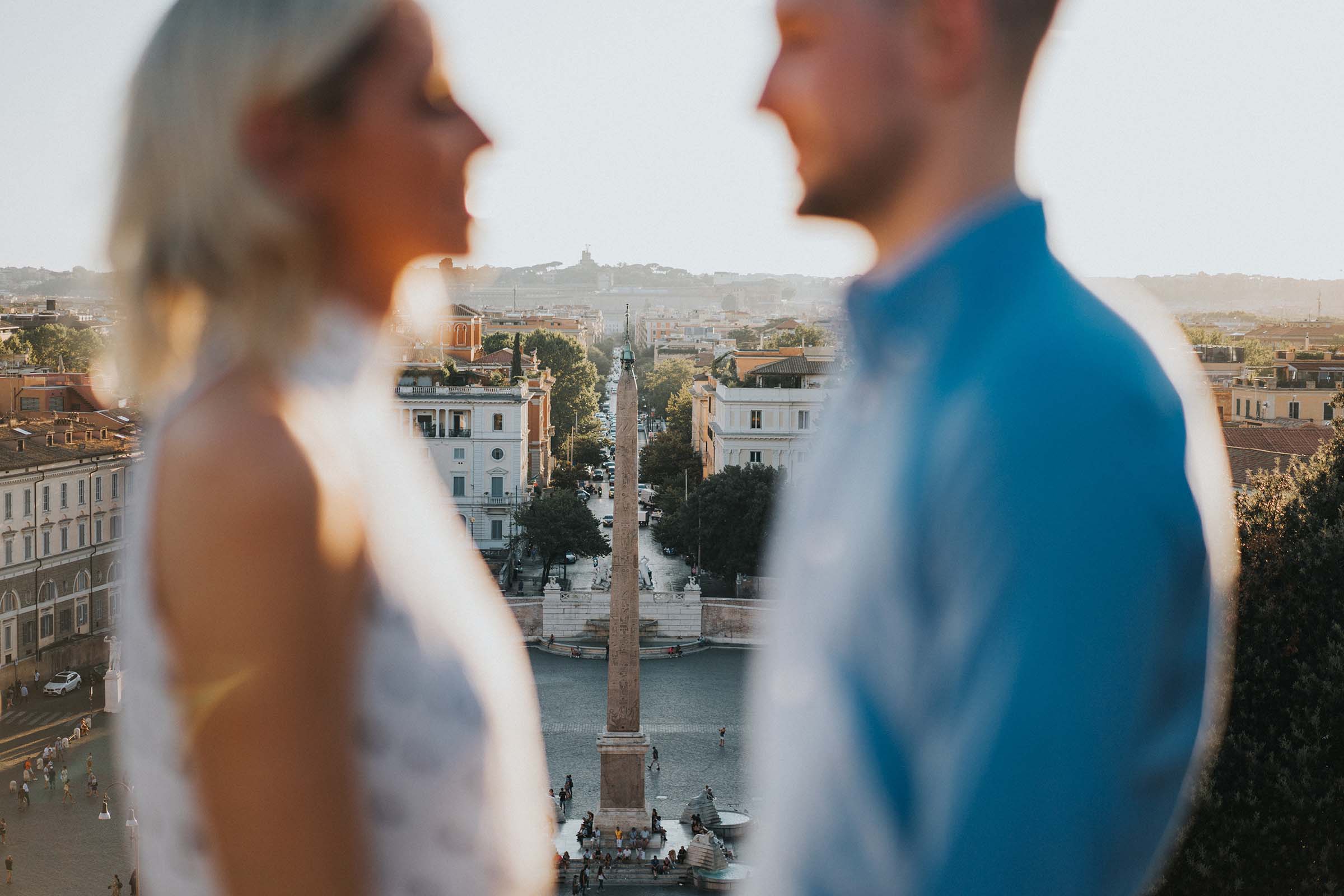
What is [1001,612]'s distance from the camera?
0.84 meters

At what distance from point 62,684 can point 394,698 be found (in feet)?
78.3

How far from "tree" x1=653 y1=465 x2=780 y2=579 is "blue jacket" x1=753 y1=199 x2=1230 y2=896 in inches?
1076

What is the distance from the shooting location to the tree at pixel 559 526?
102 feet

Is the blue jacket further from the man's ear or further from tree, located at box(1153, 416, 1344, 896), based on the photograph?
tree, located at box(1153, 416, 1344, 896)

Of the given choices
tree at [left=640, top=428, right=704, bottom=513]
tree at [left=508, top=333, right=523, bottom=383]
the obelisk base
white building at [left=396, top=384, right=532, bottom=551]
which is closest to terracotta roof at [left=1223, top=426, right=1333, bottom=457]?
tree at [left=640, top=428, right=704, bottom=513]

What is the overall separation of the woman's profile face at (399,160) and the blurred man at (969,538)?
13.2 inches

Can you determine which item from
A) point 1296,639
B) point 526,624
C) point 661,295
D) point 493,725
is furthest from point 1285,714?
point 661,295

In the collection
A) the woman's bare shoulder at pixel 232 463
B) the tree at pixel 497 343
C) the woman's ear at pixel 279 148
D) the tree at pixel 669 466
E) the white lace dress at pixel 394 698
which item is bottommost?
the tree at pixel 669 466

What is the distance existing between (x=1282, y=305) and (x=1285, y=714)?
381 feet

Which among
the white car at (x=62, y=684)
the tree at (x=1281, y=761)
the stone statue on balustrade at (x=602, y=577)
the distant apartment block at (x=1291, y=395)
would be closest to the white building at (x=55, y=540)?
the white car at (x=62, y=684)

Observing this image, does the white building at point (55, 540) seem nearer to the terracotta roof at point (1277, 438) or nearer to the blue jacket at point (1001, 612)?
the terracotta roof at point (1277, 438)

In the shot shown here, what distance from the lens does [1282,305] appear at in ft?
379

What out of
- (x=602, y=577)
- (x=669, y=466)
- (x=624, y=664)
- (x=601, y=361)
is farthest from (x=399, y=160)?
(x=601, y=361)

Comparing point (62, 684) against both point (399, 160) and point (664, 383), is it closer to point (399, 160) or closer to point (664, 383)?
point (399, 160)
